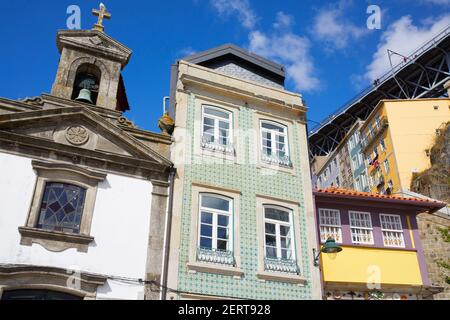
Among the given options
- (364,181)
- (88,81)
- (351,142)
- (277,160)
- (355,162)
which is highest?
(351,142)

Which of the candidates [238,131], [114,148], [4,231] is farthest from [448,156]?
[4,231]

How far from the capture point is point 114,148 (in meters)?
11.8

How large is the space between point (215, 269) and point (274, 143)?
184 inches

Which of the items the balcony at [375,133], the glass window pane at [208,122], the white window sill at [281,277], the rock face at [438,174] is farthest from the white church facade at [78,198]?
the balcony at [375,133]

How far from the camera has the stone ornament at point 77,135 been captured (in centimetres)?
1134

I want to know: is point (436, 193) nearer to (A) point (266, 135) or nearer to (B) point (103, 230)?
(A) point (266, 135)

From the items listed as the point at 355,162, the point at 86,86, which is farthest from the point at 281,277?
the point at 355,162

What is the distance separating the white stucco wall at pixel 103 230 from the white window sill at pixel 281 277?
2990mm

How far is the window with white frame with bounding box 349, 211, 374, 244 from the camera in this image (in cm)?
1417

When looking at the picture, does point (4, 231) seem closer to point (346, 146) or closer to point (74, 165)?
point (74, 165)

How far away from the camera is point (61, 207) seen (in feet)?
34.7

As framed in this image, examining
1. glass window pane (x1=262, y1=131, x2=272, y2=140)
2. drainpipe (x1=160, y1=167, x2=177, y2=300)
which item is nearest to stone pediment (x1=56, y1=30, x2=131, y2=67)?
drainpipe (x1=160, y1=167, x2=177, y2=300)

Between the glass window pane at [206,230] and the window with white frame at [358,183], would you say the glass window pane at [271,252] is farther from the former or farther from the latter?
A: the window with white frame at [358,183]
